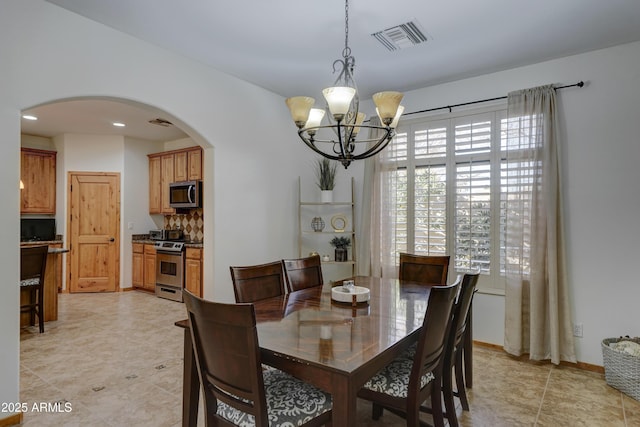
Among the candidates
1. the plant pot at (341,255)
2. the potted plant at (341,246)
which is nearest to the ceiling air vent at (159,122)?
the potted plant at (341,246)

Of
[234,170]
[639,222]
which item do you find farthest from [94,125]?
[639,222]

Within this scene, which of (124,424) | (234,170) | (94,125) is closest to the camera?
(124,424)

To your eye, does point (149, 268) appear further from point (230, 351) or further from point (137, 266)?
point (230, 351)

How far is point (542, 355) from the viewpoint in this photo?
3318mm

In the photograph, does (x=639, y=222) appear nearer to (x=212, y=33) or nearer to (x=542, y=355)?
(x=542, y=355)

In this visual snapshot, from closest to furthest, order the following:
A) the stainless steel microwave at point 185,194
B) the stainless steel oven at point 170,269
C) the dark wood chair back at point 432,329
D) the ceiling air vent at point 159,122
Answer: the dark wood chair back at point 432,329
the ceiling air vent at point 159,122
the stainless steel oven at point 170,269
the stainless steel microwave at point 185,194

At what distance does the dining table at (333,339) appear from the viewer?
4.51ft

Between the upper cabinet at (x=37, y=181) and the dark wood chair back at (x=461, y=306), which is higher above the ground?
the upper cabinet at (x=37, y=181)

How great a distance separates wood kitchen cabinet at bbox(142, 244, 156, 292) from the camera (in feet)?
20.0

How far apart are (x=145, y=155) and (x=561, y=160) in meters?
6.54

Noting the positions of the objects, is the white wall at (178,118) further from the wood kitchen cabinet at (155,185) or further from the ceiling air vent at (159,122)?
the wood kitchen cabinet at (155,185)

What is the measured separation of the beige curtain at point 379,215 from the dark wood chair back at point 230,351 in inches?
116

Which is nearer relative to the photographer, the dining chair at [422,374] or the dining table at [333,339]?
the dining table at [333,339]

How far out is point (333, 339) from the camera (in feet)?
5.52
